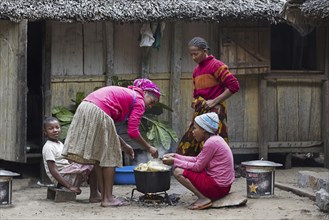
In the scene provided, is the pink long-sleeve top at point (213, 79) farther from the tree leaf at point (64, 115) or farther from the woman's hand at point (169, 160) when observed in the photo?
the tree leaf at point (64, 115)

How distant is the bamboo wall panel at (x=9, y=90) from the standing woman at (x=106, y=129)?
2.07 metres

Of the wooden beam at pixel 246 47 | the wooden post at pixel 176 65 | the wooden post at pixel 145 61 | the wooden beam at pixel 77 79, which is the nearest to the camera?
the wooden beam at pixel 77 79

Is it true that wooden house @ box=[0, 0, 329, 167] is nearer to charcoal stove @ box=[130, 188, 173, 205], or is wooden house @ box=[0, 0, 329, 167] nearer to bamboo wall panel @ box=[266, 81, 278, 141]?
bamboo wall panel @ box=[266, 81, 278, 141]

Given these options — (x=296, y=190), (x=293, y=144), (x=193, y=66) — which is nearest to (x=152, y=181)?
(x=296, y=190)

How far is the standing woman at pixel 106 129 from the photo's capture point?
280 inches

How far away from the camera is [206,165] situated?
705cm

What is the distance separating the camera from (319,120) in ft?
36.7

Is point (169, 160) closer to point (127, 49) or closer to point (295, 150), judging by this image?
point (127, 49)

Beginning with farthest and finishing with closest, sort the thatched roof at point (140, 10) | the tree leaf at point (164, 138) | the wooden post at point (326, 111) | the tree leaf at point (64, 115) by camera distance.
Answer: the wooden post at point (326, 111) → the tree leaf at point (164, 138) → the tree leaf at point (64, 115) → the thatched roof at point (140, 10)

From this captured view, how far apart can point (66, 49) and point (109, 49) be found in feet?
2.13

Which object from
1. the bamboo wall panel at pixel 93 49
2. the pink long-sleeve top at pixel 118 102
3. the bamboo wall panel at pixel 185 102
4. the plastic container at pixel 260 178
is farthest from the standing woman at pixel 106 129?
the bamboo wall panel at pixel 185 102

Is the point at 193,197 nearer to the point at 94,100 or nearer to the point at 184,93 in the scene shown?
the point at 94,100

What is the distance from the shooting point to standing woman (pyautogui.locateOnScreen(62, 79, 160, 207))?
23.3ft

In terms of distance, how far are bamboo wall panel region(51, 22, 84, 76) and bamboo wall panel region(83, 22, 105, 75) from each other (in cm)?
6
